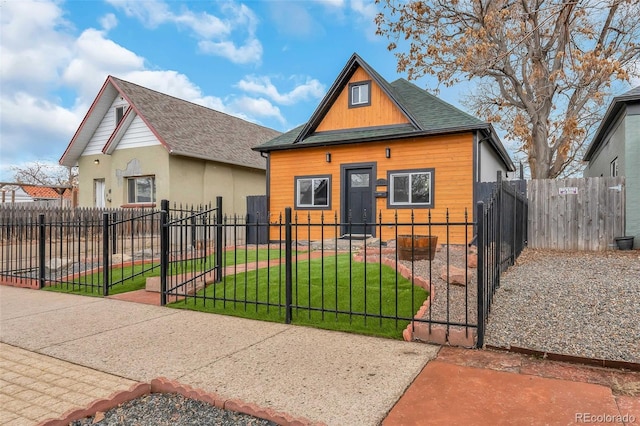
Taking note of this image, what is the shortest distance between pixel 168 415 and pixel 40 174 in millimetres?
48075

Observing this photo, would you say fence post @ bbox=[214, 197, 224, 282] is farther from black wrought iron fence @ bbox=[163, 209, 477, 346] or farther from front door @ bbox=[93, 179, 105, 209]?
front door @ bbox=[93, 179, 105, 209]

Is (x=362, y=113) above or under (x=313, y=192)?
above

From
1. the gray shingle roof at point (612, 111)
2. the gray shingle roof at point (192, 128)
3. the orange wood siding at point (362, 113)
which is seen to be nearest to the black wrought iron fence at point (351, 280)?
the gray shingle roof at point (612, 111)

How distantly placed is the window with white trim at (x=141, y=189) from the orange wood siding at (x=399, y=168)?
5.32 m

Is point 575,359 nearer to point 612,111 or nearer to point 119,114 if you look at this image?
point 612,111

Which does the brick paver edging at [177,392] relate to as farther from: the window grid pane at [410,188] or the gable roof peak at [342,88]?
→ the gable roof peak at [342,88]

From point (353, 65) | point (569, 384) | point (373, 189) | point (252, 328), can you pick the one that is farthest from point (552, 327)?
point (353, 65)

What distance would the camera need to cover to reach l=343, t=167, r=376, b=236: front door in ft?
44.1

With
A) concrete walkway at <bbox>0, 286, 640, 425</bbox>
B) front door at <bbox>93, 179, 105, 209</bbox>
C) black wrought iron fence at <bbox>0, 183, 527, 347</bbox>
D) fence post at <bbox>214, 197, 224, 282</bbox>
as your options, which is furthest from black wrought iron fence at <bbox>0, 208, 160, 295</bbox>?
front door at <bbox>93, 179, 105, 209</bbox>

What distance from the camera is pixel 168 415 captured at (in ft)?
9.49

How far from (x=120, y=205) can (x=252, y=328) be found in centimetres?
1431

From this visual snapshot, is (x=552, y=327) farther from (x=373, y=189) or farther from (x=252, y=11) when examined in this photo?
(x=252, y=11)

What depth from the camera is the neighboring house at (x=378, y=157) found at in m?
12.1

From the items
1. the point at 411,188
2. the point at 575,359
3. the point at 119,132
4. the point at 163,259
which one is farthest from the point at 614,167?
the point at 119,132
